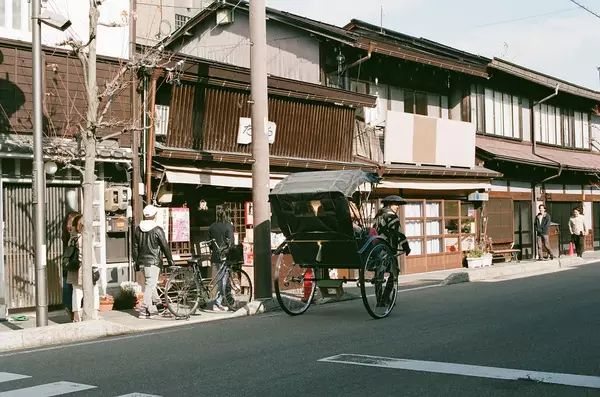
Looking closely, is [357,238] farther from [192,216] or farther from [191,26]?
[191,26]

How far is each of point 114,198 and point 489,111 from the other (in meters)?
17.6

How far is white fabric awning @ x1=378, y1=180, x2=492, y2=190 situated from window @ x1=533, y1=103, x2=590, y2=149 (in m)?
7.19

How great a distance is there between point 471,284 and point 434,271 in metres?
5.41

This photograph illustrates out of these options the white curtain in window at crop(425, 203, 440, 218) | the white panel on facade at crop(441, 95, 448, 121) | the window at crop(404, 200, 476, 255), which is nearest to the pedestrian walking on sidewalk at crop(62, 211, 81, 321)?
the window at crop(404, 200, 476, 255)

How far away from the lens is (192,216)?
1623 cm

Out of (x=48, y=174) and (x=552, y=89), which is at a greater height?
(x=552, y=89)

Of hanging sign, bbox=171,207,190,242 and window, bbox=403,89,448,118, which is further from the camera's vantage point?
window, bbox=403,89,448,118

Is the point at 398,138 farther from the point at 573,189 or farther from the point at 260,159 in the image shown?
the point at 573,189

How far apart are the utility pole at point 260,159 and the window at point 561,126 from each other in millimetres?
19911

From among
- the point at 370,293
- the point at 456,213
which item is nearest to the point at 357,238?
the point at 370,293

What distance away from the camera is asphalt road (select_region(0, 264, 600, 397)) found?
6.55 meters

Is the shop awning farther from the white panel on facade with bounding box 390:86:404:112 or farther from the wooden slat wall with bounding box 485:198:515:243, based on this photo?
the wooden slat wall with bounding box 485:198:515:243

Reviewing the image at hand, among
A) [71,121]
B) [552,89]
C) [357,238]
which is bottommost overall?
[357,238]

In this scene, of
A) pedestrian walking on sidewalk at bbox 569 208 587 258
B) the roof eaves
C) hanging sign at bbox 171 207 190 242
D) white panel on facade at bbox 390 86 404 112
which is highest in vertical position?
the roof eaves
